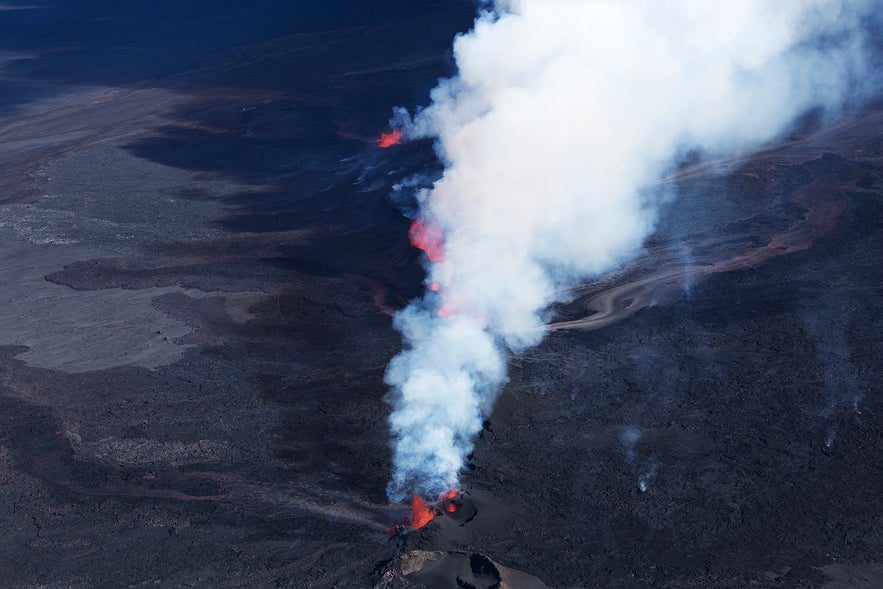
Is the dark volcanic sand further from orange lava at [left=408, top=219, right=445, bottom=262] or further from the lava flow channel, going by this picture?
the lava flow channel

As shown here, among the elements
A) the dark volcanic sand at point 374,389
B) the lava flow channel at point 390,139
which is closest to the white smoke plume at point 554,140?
the lava flow channel at point 390,139

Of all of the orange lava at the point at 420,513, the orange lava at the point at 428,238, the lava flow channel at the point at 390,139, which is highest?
the lava flow channel at the point at 390,139

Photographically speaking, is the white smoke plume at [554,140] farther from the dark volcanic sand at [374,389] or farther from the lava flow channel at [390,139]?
the dark volcanic sand at [374,389]

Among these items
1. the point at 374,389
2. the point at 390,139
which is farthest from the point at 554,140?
the point at 390,139

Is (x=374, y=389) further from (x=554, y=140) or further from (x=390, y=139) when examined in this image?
(x=390, y=139)

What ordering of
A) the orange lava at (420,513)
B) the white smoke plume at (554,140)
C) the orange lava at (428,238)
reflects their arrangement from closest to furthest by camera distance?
the orange lava at (420,513) < the white smoke plume at (554,140) < the orange lava at (428,238)

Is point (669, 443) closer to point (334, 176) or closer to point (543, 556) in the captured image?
point (543, 556)

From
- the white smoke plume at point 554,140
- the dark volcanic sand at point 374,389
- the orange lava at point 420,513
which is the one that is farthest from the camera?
the white smoke plume at point 554,140

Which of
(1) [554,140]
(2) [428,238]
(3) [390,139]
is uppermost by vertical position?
(1) [554,140]
